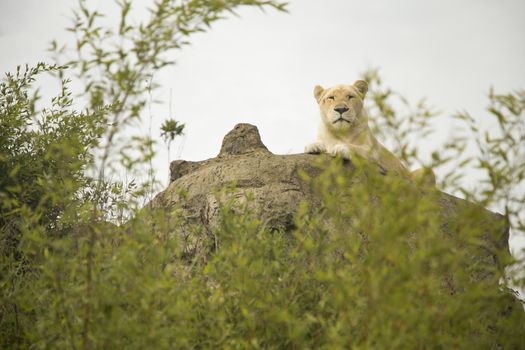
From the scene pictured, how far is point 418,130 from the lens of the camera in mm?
3652

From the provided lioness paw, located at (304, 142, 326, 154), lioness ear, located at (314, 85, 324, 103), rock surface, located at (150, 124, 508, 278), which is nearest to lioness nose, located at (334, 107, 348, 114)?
lioness paw, located at (304, 142, 326, 154)

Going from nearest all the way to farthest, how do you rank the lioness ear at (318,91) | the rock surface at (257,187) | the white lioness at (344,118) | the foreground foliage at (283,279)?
the foreground foliage at (283,279) < the rock surface at (257,187) < the white lioness at (344,118) < the lioness ear at (318,91)

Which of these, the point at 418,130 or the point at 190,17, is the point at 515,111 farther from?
the point at 190,17

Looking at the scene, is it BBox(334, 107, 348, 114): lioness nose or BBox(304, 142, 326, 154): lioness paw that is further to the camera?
BBox(334, 107, 348, 114): lioness nose

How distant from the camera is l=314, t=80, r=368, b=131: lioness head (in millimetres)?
7902

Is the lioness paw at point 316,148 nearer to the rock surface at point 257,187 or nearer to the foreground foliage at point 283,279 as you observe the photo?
the rock surface at point 257,187

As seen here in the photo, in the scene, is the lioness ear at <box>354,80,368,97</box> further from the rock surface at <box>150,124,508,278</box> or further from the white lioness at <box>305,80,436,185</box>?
the rock surface at <box>150,124,508,278</box>

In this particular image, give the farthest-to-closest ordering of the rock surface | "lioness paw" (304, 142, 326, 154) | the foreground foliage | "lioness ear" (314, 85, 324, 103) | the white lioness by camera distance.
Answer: "lioness ear" (314, 85, 324, 103) → the white lioness → "lioness paw" (304, 142, 326, 154) → the rock surface → the foreground foliage

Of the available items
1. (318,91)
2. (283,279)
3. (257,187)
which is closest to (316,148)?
(257,187)

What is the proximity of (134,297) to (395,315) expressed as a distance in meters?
1.60

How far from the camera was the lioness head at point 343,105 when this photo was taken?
311 inches

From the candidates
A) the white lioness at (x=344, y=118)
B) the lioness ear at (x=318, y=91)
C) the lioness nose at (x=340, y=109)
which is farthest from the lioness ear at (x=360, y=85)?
the lioness nose at (x=340, y=109)

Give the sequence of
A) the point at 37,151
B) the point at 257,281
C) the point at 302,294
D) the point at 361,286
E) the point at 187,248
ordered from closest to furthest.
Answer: the point at 361,286 < the point at 257,281 < the point at 302,294 < the point at 187,248 < the point at 37,151

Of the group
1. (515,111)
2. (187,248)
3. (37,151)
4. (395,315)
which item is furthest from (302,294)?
(37,151)
